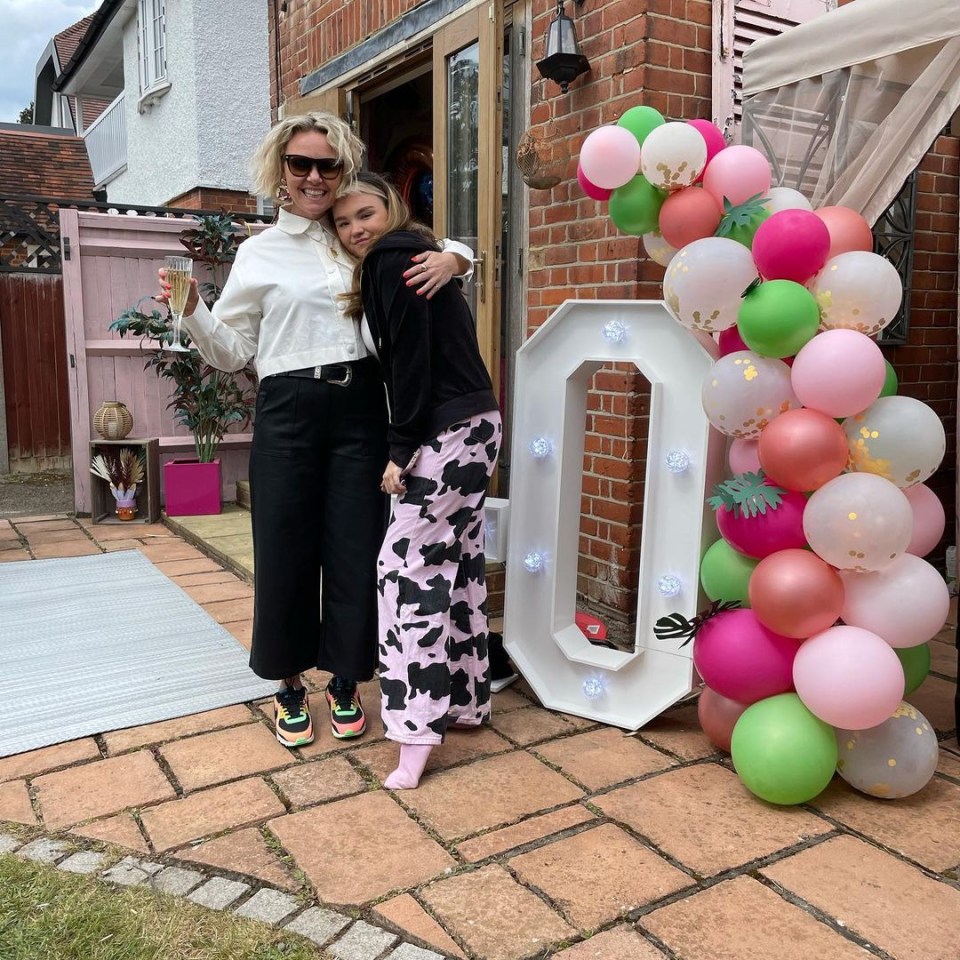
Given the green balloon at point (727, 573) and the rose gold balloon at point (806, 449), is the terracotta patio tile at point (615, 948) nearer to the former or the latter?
the green balloon at point (727, 573)

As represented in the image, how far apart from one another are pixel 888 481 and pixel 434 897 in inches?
53.6

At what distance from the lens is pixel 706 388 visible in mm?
2273

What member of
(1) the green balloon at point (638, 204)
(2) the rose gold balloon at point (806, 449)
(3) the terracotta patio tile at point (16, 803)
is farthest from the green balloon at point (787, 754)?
(3) the terracotta patio tile at point (16, 803)

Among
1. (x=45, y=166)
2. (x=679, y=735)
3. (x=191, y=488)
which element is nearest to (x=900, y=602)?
(x=679, y=735)

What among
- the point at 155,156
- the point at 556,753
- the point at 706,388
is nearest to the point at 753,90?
the point at 706,388

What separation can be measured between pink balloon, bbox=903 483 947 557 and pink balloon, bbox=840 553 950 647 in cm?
11

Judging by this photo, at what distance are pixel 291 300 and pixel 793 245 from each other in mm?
1253

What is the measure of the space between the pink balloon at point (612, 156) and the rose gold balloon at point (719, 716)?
1373 millimetres

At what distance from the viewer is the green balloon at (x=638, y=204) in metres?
2.40

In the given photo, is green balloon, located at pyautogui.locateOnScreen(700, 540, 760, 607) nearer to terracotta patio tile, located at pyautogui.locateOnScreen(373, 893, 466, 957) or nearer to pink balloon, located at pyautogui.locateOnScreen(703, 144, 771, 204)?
pink balloon, located at pyautogui.locateOnScreen(703, 144, 771, 204)

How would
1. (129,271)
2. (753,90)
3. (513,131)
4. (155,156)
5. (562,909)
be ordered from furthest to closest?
1. (155,156)
2. (129,271)
3. (513,131)
4. (753,90)
5. (562,909)

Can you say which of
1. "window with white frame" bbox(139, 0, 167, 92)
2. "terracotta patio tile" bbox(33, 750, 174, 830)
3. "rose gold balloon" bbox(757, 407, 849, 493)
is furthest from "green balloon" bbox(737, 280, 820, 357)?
"window with white frame" bbox(139, 0, 167, 92)

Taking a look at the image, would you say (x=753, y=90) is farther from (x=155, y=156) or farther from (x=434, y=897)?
(x=155, y=156)

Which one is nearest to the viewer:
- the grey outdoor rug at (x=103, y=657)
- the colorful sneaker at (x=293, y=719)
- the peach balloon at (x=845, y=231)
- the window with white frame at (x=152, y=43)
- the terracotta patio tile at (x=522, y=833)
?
the terracotta patio tile at (x=522, y=833)
